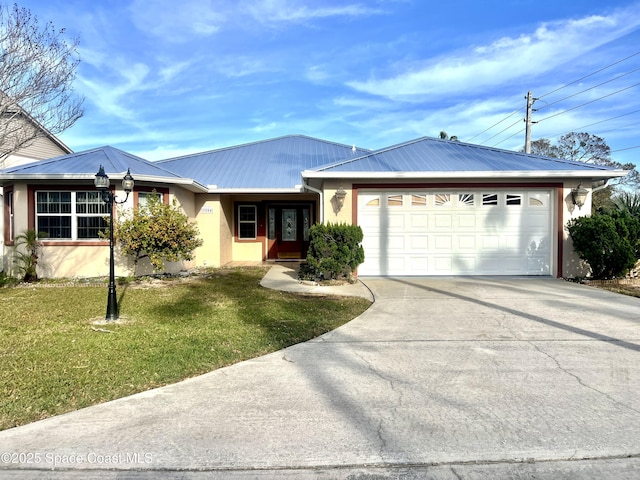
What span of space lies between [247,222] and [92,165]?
20.9 feet

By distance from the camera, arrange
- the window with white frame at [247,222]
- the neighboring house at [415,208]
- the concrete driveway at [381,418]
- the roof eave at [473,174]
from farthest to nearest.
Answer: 1. the window with white frame at [247,222]
2. the neighboring house at [415,208]
3. the roof eave at [473,174]
4. the concrete driveway at [381,418]

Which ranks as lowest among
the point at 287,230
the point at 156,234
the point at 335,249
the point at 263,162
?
the point at 335,249

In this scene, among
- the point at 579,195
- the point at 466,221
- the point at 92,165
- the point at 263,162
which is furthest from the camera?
the point at 263,162

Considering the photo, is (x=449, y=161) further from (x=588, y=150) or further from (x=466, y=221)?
(x=588, y=150)

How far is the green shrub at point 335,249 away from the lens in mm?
10398

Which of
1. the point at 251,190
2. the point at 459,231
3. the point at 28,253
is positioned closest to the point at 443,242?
the point at 459,231

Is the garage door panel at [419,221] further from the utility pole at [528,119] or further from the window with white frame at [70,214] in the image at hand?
the utility pole at [528,119]

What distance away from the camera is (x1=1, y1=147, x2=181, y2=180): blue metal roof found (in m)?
11.3

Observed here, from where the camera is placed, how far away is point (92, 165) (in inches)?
465

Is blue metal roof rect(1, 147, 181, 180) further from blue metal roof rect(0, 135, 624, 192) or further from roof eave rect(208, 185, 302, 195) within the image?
roof eave rect(208, 185, 302, 195)

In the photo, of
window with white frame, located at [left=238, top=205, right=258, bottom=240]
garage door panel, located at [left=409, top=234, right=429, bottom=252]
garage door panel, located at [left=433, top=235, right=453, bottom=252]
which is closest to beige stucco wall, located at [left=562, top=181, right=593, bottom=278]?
garage door panel, located at [left=433, top=235, right=453, bottom=252]

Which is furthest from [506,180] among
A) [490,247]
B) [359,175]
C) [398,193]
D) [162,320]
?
[162,320]

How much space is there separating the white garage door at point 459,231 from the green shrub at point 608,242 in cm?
96

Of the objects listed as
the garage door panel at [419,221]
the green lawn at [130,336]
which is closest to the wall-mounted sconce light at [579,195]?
the garage door panel at [419,221]
